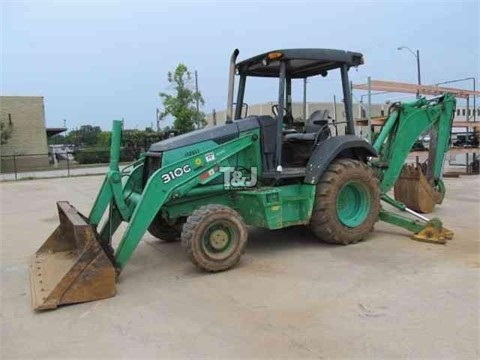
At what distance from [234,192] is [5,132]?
3145 centimetres

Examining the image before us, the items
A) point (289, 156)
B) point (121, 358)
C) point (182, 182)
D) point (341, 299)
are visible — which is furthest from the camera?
point (289, 156)

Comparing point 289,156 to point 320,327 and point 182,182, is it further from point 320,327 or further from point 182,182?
point 320,327

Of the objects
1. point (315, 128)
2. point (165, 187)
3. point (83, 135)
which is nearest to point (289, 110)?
point (315, 128)

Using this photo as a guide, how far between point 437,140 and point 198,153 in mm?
4794

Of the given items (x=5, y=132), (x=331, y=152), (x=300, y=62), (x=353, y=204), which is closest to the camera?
(x=331, y=152)

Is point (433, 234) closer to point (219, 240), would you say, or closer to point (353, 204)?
point (353, 204)

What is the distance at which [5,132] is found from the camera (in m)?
33.1

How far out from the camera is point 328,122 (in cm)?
671

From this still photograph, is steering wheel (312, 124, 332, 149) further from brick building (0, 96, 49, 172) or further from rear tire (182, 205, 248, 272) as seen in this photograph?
brick building (0, 96, 49, 172)

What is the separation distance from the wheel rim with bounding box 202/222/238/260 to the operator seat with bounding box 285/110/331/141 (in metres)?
1.68

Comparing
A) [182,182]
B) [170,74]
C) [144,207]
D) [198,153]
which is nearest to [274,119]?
[198,153]

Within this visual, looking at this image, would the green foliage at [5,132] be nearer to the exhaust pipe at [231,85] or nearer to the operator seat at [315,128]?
the exhaust pipe at [231,85]

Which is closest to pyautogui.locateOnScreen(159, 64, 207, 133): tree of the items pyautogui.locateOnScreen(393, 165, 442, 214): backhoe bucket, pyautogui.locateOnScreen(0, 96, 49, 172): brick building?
pyautogui.locateOnScreen(0, 96, 49, 172): brick building

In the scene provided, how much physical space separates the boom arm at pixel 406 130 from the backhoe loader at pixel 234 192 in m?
0.51
